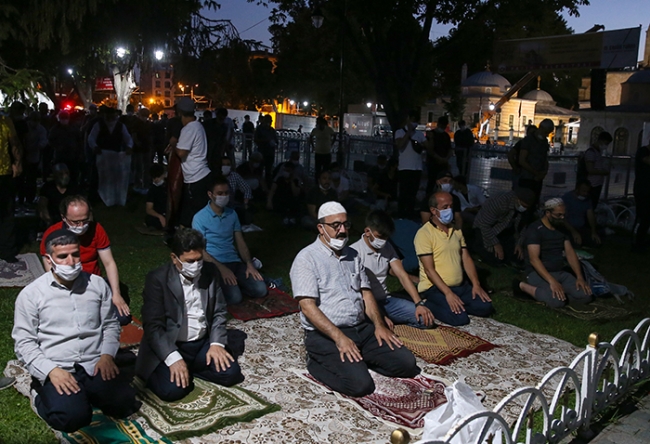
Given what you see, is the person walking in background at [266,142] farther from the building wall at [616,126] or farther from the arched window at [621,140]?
the arched window at [621,140]

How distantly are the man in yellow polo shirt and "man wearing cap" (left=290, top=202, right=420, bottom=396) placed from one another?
1594 mm

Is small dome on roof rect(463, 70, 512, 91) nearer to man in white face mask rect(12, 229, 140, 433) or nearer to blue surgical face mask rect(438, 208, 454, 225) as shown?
blue surgical face mask rect(438, 208, 454, 225)

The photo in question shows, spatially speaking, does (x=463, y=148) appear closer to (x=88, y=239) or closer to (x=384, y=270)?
(x=384, y=270)

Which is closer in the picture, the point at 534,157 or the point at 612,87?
the point at 534,157

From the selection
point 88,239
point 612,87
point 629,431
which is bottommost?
point 629,431

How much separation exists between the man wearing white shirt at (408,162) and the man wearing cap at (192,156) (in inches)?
171

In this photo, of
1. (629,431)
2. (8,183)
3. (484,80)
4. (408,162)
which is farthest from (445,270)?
(484,80)

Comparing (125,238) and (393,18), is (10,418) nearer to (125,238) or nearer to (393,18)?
(125,238)

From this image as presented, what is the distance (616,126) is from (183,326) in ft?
124

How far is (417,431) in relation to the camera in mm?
4574

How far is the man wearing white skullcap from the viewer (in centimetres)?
782

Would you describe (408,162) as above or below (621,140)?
below

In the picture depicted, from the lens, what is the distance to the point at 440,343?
6359 mm

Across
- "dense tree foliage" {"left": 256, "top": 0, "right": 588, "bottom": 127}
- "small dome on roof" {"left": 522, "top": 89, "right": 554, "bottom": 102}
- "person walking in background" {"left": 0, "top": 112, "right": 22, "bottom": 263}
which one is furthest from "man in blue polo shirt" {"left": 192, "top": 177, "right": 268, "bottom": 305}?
"small dome on roof" {"left": 522, "top": 89, "right": 554, "bottom": 102}
